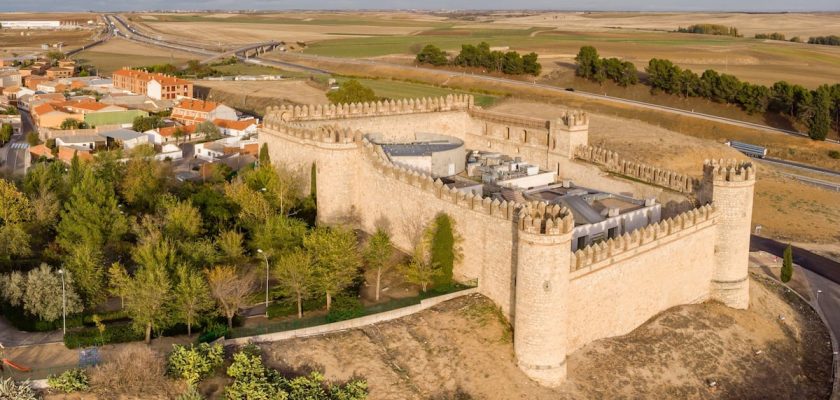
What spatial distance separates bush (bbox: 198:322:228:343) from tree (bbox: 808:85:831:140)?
67942mm

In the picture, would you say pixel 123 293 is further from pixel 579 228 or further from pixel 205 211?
pixel 579 228

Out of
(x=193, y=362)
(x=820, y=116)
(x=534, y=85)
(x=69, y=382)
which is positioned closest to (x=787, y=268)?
(x=193, y=362)

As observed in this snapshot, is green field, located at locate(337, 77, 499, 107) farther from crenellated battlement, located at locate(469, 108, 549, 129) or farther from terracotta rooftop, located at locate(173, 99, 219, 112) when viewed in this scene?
crenellated battlement, located at locate(469, 108, 549, 129)

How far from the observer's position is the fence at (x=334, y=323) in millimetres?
29141

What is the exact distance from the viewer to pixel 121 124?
8731 centimetres

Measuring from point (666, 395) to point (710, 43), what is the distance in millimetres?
158496

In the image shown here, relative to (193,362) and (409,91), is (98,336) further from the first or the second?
(409,91)

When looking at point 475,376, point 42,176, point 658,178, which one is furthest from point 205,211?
point 658,178

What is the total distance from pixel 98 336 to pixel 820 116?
71823 mm

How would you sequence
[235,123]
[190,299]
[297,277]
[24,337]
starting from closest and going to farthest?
1. [24,337]
2. [190,299]
3. [297,277]
4. [235,123]

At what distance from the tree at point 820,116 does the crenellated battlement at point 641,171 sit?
146 ft

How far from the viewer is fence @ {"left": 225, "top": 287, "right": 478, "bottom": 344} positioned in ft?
95.6

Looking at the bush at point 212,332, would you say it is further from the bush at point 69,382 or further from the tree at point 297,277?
the bush at point 69,382

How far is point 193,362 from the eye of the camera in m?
26.0
